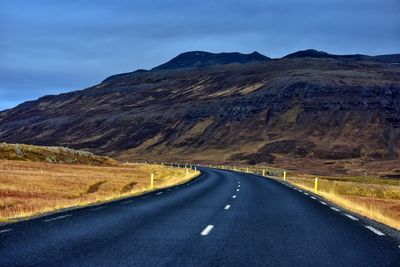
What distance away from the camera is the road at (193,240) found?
9562 mm

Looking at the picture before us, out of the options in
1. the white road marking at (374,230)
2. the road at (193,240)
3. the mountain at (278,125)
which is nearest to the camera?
the road at (193,240)

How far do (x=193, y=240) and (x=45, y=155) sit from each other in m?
76.5

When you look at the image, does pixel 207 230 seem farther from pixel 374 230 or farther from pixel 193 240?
pixel 374 230

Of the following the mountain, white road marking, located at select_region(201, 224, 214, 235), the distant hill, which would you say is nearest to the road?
white road marking, located at select_region(201, 224, 214, 235)

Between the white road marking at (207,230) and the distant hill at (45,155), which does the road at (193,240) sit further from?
the distant hill at (45,155)

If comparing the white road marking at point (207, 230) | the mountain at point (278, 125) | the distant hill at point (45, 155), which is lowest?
the white road marking at point (207, 230)

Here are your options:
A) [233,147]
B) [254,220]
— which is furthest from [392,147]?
[254,220]

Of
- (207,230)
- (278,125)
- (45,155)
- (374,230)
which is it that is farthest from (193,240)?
(278,125)

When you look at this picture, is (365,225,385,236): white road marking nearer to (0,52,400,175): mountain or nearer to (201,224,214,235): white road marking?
(201,224,214,235): white road marking

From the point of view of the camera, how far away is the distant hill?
261 ft

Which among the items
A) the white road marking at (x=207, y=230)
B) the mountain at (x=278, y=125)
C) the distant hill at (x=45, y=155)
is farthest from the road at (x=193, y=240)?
the mountain at (x=278, y=125)

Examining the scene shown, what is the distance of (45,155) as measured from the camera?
84812 millimetres

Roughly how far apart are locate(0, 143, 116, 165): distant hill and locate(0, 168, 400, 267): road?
2549 inches

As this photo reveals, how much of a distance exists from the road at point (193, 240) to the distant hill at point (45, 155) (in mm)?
64739
